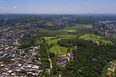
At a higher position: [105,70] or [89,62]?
[89,62]

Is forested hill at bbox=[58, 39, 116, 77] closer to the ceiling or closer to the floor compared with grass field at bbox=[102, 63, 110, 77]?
closer to the ceiling

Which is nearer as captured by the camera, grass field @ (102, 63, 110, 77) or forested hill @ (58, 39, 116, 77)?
forested hill @ (58, 39, 116, 77)

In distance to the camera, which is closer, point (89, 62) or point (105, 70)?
point (105, 70)

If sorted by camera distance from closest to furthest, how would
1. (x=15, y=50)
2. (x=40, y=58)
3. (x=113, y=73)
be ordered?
(x=113, y=73) < (x=40, y=58) < (x=15, y=50)

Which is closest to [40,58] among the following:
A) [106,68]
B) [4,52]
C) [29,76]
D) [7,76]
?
[29,76]

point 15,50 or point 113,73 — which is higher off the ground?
point 15,50

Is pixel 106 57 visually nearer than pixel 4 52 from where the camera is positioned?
Yes

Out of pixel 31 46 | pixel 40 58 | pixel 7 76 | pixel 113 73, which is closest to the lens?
pixel 7 76

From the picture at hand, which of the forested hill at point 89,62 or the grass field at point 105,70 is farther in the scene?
the grass field at point 105,70

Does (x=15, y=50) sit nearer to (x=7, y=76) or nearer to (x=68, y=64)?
(x=7, y=76)

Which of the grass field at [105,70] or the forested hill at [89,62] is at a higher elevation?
the forested hill at [89,62]
